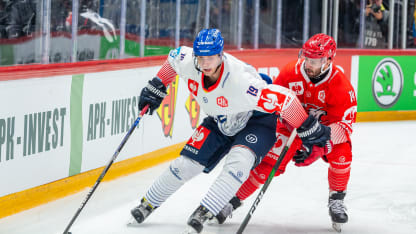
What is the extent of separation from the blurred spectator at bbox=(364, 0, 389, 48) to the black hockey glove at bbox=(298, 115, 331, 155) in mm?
5969

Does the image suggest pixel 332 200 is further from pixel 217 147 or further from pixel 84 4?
pixel 84 4

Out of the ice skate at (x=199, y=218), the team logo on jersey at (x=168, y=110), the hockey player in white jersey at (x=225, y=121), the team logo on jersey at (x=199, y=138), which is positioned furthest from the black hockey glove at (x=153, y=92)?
the team logo on jersey at (x=168, y=110)

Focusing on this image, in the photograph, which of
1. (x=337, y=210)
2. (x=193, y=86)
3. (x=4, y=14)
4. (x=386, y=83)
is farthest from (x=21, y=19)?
(x=386, y=83)

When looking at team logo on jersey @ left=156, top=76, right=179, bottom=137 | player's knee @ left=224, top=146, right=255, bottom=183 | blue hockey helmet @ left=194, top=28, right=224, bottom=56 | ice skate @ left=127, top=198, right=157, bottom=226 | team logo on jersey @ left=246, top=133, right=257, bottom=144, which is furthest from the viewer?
team logo on jersey @ left=156, top=76, right=179, bottom=137

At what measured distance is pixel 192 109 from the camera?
20.5ft

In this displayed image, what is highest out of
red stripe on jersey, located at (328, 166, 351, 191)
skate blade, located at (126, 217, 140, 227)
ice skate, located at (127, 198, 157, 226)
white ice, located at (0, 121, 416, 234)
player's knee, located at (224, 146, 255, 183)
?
player's knee, located at (224, 146, 255, 183)

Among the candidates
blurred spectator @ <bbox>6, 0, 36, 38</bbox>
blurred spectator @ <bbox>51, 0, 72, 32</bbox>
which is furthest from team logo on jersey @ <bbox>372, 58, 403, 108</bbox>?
blurred spectator @ <bbox>6, 0, 36, 38</bbox>

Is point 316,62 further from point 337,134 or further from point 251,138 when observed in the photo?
point 251,138

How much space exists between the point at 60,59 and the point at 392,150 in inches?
136

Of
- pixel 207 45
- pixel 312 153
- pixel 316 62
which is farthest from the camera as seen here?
pixel 312 153

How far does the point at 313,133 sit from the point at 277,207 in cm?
111

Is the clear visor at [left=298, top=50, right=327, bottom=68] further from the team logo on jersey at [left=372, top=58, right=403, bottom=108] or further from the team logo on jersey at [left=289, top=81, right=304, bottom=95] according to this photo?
the team logo on jersey at [left=372, top=58, right=403, bottom=108]

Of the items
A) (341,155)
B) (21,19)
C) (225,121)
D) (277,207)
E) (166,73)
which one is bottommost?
(277,207)

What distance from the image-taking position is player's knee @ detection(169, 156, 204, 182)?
3.61 m
